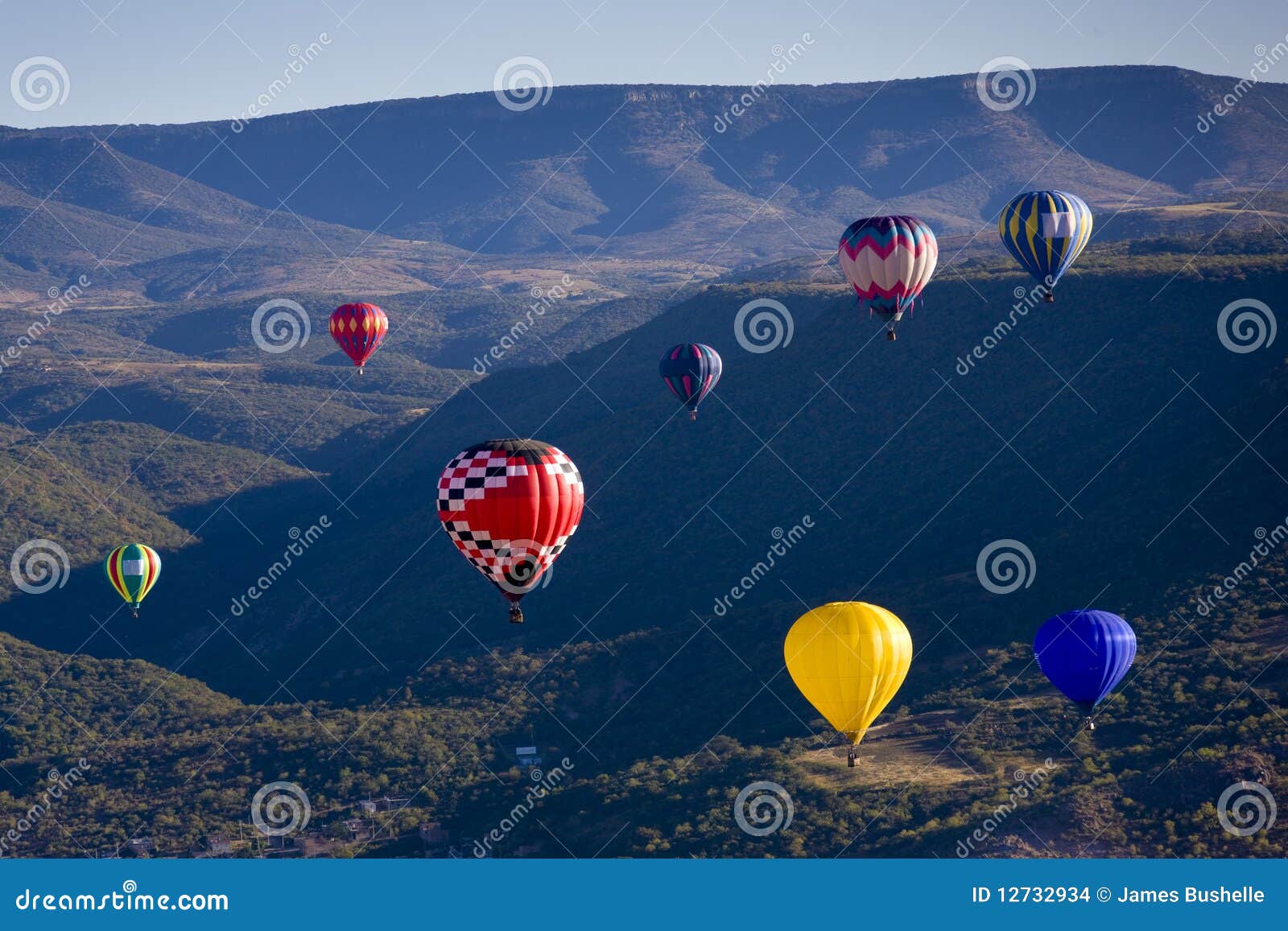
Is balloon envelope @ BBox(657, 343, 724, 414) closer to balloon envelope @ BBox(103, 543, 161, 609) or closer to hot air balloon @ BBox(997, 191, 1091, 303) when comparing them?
hot air balloon @ BBox(997, 191, 1091, 303)

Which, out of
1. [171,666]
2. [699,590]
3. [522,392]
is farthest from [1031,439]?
[522,392]

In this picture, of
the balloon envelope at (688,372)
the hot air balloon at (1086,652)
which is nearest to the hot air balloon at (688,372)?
the balloon envelope at (688,372)

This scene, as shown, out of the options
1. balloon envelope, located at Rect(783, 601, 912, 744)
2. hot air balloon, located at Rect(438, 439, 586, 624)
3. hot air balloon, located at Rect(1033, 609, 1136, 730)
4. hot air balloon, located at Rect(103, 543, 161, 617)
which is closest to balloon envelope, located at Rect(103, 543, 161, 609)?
hot air balloon, located at Rect(103, 543, 161, 617)

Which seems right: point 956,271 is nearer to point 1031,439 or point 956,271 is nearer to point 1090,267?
point 1090,267

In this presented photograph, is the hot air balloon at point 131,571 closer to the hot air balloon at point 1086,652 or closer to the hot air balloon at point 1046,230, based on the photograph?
the hot air balloon at point 1046,230

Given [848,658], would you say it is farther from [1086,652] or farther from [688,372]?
[688,372]

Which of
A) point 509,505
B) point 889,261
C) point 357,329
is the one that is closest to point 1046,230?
point 889,261
